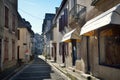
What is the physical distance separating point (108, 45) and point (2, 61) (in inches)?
455

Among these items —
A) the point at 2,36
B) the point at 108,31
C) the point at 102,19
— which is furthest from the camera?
the point at 2,36

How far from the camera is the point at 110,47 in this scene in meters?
10.1

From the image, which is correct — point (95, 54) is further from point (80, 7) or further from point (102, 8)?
point (80, 7)

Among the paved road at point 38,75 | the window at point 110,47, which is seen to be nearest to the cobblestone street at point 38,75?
the paved road at point 38,75

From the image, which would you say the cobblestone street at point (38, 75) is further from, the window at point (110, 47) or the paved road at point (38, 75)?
the window at point (110, 47)

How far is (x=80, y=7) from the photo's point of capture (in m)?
15.9

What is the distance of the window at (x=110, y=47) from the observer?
918 centimetres

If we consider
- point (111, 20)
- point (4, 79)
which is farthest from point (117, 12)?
point (4, 79)

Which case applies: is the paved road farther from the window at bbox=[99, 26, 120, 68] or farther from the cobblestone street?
the window at bbox=[99, 26, 120, 68]

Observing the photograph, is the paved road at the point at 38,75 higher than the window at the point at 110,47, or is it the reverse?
the window at the point at 110,47

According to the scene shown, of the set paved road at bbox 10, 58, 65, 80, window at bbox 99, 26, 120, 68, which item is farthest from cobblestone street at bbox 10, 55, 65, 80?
window at bbox 99, 26, 120, 68

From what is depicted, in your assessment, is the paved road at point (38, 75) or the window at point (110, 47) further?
the paved road at point (38, 75)

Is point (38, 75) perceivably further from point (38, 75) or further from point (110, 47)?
point (110, 47)

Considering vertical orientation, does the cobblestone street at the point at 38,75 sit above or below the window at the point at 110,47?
below
